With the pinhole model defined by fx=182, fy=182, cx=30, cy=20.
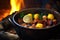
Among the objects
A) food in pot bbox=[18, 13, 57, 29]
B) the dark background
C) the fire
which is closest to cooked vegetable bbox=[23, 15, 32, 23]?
food in pot bbox=[18, 13, 57, 29]

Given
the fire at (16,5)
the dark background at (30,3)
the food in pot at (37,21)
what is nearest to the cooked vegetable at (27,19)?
the food in pot at (37,21)

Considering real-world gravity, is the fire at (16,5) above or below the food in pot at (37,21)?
above

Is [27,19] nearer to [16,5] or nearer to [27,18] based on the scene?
[27,18]

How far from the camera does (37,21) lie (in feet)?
5.75

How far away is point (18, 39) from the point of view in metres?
1.81

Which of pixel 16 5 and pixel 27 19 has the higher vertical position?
pixel 16 5

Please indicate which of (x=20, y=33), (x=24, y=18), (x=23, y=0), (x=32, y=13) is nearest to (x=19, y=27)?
(x=20, y=33)

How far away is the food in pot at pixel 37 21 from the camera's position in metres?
1.70

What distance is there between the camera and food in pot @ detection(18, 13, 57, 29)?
1.70m

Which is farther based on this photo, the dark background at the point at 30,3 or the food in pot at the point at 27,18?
the dark background at the point at 30,3

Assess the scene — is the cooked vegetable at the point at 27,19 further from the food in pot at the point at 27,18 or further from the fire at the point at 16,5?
the fire at the point at 16,5

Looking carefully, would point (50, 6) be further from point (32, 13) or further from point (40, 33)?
point (40, 33)

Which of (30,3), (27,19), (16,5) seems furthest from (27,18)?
(30,3)

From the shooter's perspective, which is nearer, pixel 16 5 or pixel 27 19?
pixel 27 19
